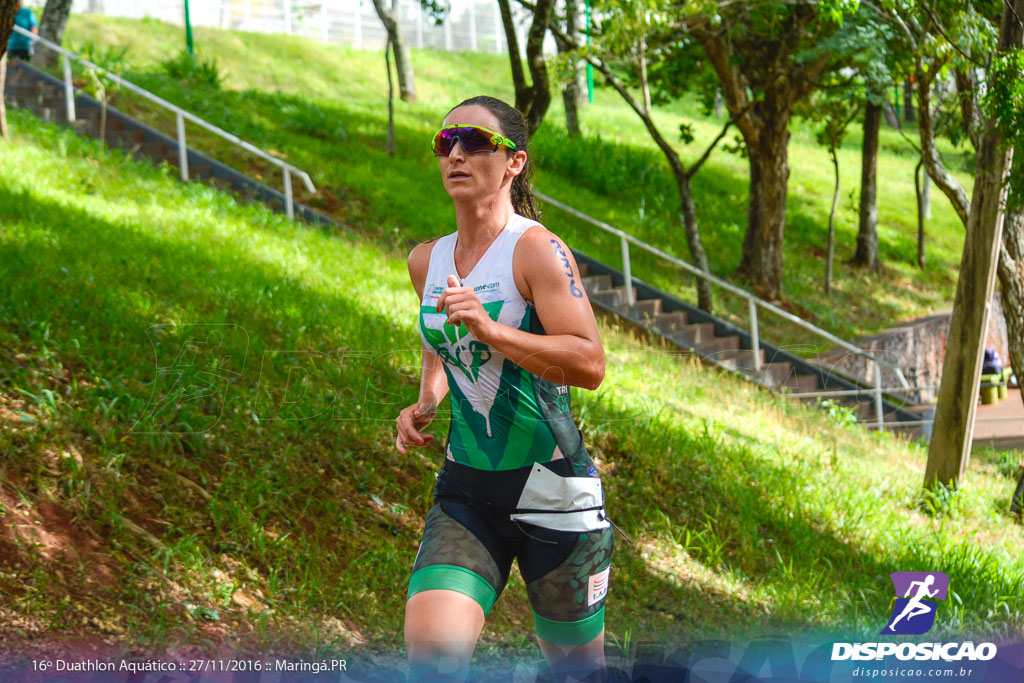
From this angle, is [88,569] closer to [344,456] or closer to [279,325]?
[344,456]

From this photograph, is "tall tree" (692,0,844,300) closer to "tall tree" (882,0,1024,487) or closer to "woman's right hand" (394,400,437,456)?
"tall tree" (882,0,1024,487)

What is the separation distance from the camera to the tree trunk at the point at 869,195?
2209 cm

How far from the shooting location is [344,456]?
6.07m

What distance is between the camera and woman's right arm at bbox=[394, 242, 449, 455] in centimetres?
323

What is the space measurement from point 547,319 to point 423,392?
2.54 ft

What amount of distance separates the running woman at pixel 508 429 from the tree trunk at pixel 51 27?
17227 mm

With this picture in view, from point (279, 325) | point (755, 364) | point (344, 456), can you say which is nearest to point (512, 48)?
point (279, 325)

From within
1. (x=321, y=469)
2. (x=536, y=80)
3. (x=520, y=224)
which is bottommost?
(x=321, y=469)

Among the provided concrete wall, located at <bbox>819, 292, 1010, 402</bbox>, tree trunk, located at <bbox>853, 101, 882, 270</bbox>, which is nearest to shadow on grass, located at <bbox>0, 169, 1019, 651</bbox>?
concrete wall, located at <bbox>819, 292, 1010, 402</bbox>

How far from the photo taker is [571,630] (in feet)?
9.93

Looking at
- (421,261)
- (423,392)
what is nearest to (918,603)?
(423,392)

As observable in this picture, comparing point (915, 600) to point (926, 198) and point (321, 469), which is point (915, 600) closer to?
point (321, 469)

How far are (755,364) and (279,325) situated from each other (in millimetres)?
8322

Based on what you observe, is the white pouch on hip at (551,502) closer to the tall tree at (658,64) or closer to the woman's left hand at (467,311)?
the woman's left hand at (467,311)
